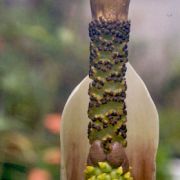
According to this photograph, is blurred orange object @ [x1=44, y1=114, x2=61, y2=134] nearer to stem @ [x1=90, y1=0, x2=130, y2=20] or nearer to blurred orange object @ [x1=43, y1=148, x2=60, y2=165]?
blurred orange object @ [x1=43, y1=148, x2=60, y2=165]

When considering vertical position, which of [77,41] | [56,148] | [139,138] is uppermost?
[77,41]

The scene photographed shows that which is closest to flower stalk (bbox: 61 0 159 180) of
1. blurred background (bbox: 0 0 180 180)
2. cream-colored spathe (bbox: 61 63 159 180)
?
cream-colored spathe (bbox: 61 63 159 180)

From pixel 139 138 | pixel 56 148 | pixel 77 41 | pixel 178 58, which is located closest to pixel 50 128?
pixel 56 148

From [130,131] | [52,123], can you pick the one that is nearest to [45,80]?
[52,123]

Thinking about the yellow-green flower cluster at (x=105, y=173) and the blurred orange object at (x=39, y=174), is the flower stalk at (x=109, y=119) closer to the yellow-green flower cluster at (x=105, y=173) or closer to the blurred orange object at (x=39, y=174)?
the yellow-green flower cluster at (x=105, y=173)

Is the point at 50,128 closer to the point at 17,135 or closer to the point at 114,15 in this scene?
the point at 17,135

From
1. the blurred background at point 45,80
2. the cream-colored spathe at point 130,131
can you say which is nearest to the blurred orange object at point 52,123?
the blurred background at point 45,80

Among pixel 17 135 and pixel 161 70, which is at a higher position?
pixel 161 70
